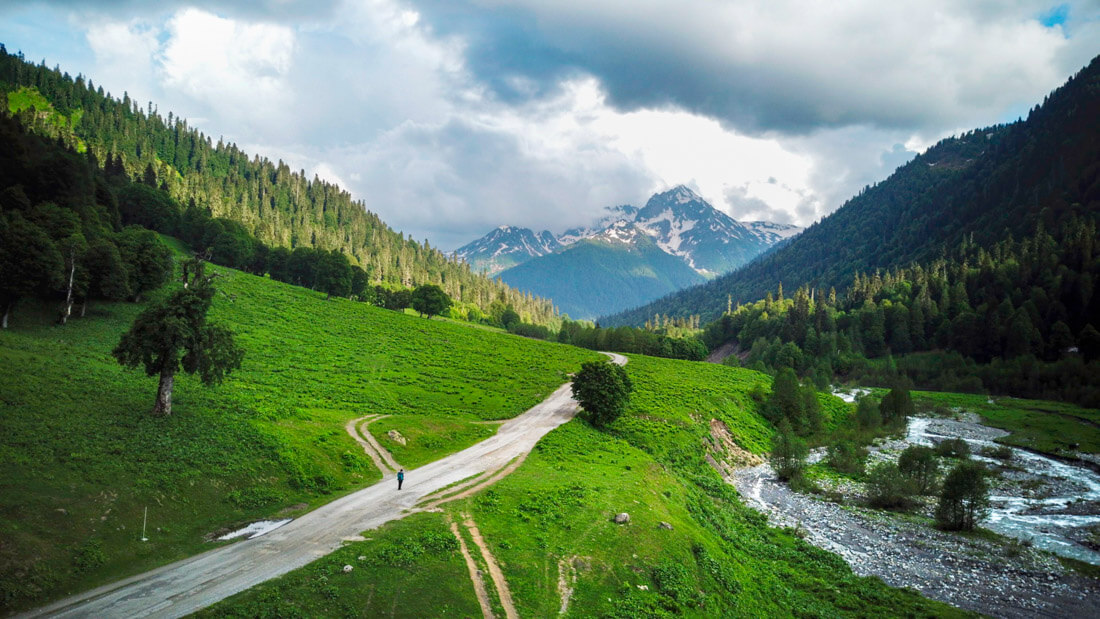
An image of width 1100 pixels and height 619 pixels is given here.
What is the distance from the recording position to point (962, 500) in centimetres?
4572

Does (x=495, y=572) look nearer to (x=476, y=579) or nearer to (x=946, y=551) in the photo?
(x=476, y=579)

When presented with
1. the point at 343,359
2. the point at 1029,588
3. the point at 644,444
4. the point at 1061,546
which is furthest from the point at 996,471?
the point at 343,359

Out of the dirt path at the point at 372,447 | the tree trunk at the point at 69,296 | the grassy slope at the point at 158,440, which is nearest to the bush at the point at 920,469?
the grassy slope at the point at 158,440

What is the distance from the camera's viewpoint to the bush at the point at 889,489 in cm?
5228

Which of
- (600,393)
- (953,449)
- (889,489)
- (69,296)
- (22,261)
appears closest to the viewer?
(22,261)

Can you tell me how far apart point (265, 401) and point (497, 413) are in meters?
27.9

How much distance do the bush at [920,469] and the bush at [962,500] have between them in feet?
28.9

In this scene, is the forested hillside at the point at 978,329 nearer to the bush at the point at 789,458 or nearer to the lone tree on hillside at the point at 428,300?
the bush at the point at 789,458

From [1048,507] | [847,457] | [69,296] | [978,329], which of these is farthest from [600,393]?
[978,329]

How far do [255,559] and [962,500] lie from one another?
5699cm

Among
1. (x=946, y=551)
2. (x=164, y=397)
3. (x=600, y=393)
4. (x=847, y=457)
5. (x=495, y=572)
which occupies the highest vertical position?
(x=600, y=393)

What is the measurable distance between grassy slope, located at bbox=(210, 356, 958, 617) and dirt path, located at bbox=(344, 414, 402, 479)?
1069 centimetres

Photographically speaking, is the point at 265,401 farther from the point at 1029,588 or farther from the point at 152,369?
the point at 1029,588

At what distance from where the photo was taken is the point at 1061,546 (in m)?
41.8
